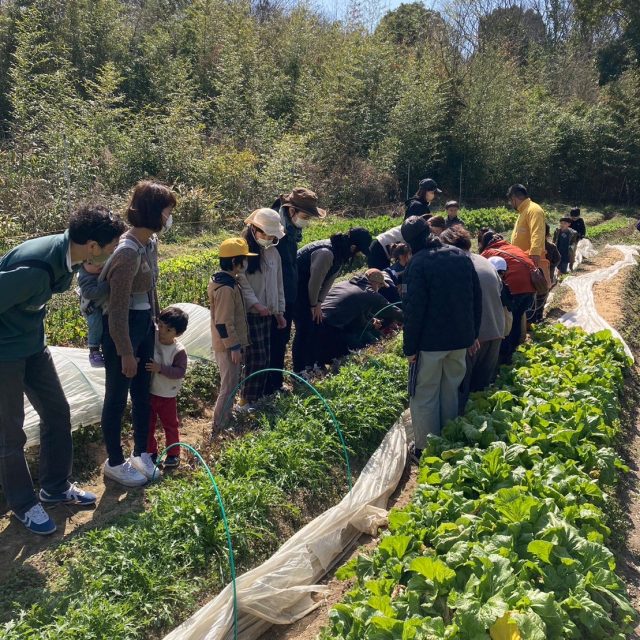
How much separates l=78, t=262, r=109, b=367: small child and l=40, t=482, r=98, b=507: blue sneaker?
33.3 inches

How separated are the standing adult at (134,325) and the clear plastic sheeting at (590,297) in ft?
16.2

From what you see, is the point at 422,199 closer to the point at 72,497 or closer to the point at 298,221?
the point at 298,221

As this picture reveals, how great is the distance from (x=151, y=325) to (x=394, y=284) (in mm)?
3262

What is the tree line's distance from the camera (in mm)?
14969

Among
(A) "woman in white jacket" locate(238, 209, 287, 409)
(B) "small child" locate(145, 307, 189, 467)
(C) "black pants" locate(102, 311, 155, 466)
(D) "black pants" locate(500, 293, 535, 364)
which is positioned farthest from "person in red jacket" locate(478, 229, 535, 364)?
(C) "black pants" locate(102, 311, 155, 466)

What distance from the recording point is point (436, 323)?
4328 millimetres

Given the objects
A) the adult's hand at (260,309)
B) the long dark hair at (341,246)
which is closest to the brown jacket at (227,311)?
the adult's hand at (260,309)

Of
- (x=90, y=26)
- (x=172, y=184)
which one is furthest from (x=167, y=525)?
(x=90, y=26)

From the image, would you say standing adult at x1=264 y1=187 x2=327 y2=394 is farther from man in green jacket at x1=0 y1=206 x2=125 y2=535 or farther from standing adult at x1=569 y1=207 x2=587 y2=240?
standing adult at x1=569 y1=207 x2=587 y2=240

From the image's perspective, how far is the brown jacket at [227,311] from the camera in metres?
4.39

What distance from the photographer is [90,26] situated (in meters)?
21.0

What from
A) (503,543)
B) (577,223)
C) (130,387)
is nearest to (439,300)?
(503,543)

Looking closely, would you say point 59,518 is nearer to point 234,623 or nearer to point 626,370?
point 234,623

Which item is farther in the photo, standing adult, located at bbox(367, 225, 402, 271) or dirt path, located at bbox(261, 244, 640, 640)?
standing adult, located at bbox(367, 225, 402, 271)
